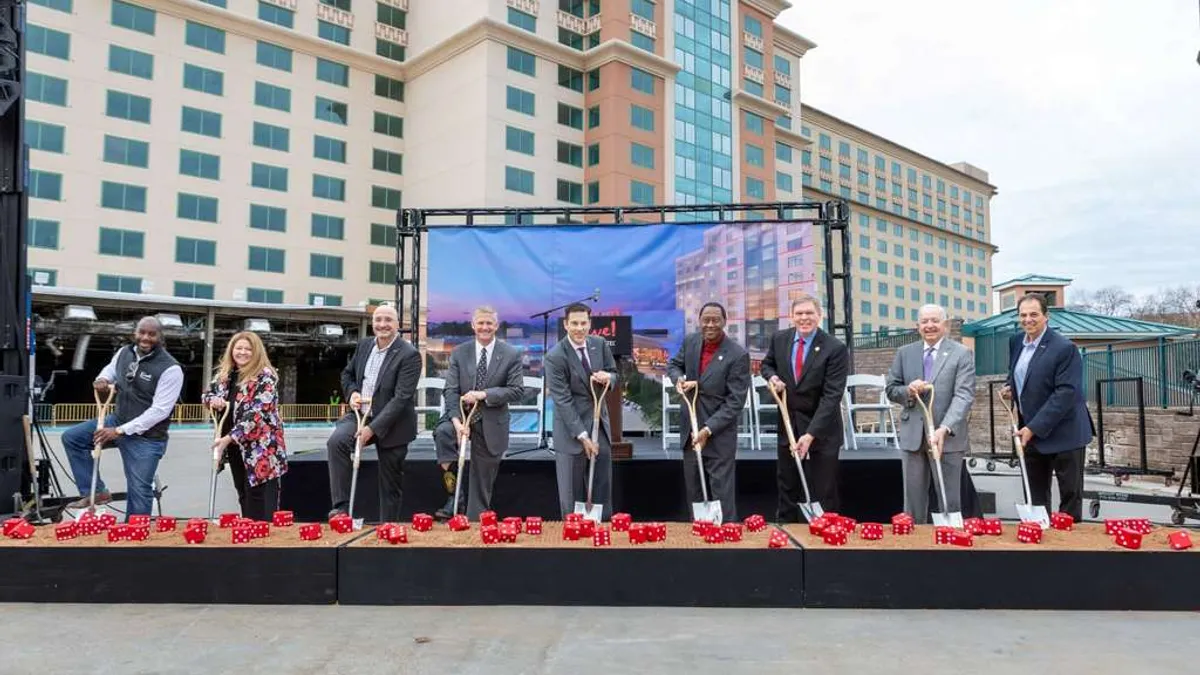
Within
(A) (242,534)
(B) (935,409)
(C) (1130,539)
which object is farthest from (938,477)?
(A) (242,534)

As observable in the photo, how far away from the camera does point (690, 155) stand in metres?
30.8

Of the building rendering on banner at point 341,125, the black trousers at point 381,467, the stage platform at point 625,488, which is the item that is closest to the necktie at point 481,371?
the black trousers at point 381,467

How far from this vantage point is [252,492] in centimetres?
423

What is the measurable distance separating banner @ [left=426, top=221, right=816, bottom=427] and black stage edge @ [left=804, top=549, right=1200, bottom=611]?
4.62m

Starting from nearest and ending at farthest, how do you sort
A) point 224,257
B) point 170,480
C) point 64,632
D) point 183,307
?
1. point 64,632
2. point 170,480
3. point 183,307
4. point 224,257

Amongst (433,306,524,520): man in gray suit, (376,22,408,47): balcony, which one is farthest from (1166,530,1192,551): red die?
(376,22,408,47): balcony

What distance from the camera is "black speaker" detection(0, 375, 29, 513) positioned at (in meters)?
4.22

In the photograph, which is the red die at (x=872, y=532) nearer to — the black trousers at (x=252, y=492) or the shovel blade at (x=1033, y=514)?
the shovel blade at (x=1033, y=514)

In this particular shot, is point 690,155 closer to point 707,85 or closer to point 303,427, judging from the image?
point 707,85

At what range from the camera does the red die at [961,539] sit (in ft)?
9.96

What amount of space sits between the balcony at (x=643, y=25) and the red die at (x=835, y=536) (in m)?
28.9

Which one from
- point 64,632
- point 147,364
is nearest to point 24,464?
point 147,364

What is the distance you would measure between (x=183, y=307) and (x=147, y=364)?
70.2 feet

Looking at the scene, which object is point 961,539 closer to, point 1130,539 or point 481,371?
point 1130,539
